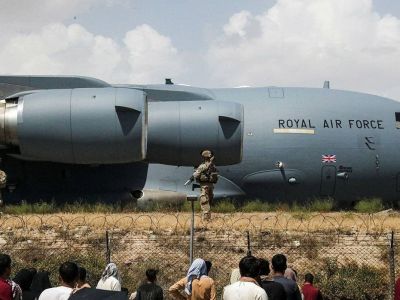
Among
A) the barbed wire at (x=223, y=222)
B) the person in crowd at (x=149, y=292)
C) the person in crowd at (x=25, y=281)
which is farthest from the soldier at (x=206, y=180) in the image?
the person in crowd at (x=25, y=281)

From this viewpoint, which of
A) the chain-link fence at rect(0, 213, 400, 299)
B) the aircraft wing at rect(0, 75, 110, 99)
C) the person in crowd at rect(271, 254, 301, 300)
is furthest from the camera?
the aircraft wing at rect(0, 75, 110, 99)

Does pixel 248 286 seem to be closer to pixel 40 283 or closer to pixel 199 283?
pixel 199 283

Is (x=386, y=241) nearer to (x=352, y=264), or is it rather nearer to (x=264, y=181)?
(x=352, y=264)

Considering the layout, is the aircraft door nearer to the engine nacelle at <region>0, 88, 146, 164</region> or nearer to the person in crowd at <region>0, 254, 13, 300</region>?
the engine nacelle at <region>0, 88, 146, 164</region>

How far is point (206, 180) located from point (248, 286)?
1215 centimetres

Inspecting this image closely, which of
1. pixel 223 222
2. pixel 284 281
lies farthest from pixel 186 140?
pixel 284 281

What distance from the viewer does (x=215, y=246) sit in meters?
17.1

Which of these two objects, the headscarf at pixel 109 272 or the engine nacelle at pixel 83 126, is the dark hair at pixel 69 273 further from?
the engine nacelle at pixel 83 126

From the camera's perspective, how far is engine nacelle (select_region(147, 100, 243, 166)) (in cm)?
2184

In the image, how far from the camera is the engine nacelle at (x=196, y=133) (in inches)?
860

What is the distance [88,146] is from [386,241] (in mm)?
9111

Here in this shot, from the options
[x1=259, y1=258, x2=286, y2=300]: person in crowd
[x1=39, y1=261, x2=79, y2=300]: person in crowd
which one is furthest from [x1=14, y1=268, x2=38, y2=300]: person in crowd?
[x1=259, y1=258, x2=286, y2=300]: person in crowd

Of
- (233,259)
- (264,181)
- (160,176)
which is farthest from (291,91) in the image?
(233,259)

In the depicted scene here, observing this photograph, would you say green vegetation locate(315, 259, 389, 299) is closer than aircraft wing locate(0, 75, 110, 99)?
Yes
